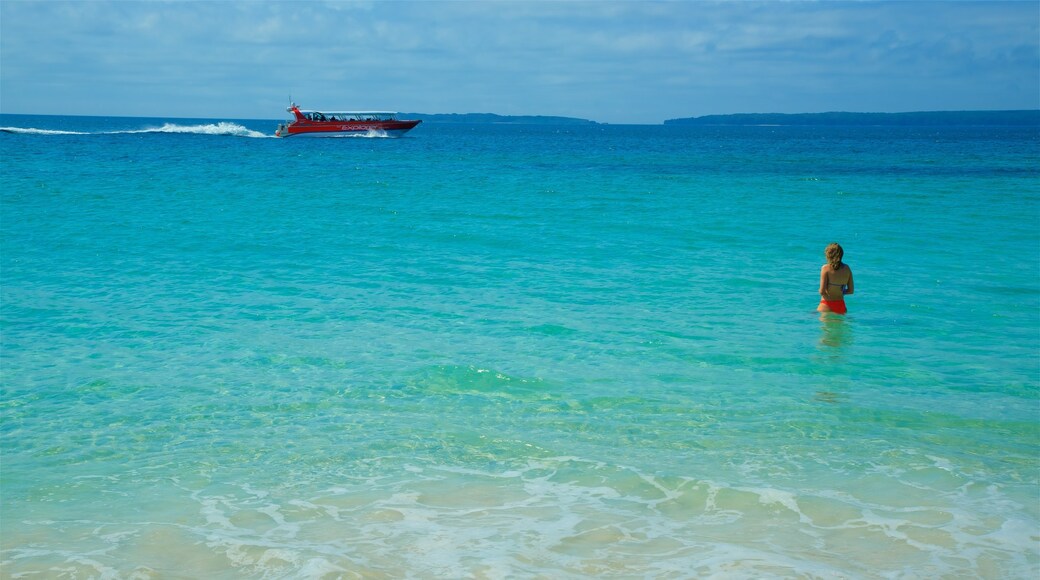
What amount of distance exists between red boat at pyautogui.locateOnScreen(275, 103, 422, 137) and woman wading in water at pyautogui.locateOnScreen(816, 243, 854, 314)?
72796 millimetres

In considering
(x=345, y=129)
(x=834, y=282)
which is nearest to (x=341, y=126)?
(x=345, y=129)

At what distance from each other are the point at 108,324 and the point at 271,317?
2093 mm

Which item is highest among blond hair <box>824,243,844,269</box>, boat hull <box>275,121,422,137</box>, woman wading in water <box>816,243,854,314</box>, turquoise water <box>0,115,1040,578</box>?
boat hull <box>275,121,422,137</box>

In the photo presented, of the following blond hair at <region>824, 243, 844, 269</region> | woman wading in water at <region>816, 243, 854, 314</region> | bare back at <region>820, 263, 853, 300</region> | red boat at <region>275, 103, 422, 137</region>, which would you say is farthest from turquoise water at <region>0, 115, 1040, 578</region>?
red boat at <region>275, 103, 422, 137</region>

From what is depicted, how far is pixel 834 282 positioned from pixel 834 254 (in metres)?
0.59

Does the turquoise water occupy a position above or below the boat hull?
below

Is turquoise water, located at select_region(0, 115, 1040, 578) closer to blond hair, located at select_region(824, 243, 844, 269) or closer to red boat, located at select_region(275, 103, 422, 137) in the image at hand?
blond hair, located at select_region(824, 243, 844, 269)

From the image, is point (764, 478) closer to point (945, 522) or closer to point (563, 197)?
point (945, 522)

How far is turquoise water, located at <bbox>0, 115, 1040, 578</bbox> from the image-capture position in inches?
233

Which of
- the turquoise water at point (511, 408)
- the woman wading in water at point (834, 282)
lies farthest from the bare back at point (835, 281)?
the turquoise water at point (511, 408)

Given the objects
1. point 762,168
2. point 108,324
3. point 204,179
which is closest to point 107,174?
point 204,179

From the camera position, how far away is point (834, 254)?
40.2 feet

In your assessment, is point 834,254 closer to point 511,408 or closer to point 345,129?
point 511,408

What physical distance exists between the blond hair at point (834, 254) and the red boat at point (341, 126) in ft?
240
